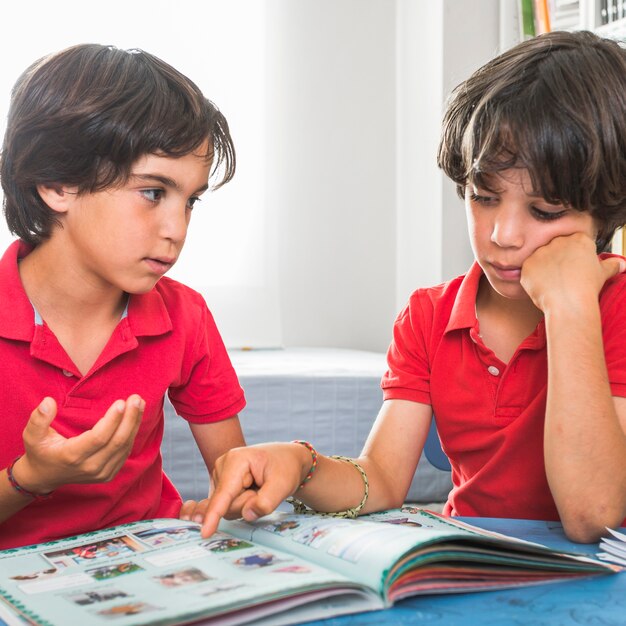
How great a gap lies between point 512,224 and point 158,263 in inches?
16.2

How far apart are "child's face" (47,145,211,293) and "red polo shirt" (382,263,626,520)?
33cm

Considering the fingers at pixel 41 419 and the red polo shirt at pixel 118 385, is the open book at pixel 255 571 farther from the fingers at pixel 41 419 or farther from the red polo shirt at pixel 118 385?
the red polo shirt at pixel 118 385

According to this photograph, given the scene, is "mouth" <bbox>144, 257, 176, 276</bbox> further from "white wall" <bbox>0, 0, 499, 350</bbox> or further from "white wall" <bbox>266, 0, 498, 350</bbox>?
"white wall" <bbox>266, 0, 498, 350</bbox>

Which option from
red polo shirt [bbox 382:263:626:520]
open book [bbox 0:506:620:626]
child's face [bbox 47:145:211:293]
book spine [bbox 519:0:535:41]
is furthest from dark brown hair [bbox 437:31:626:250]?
book spine [bbox 519:0:535:41]

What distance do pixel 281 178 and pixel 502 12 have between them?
3.00 feet

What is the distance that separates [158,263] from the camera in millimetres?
993

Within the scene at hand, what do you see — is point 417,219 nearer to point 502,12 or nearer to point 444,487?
point 502,12

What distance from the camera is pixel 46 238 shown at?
3.49 feet

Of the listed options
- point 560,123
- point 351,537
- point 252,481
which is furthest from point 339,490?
point 560,123

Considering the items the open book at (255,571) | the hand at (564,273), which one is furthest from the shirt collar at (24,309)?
the hand at (564,273)

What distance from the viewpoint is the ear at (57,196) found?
1.02m

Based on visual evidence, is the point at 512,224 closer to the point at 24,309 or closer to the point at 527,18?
the point at 24,309

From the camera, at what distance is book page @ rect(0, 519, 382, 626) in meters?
0.51

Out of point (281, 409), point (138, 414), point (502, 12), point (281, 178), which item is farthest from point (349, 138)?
point (138, 414)
